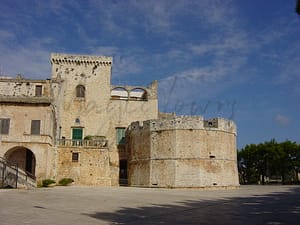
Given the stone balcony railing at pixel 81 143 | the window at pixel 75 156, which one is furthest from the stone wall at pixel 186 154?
the window at pixel 75 156

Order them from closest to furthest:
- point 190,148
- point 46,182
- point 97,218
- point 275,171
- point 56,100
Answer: point 97,218
point 46,182
point 190,148
point 56,100
point 275,171

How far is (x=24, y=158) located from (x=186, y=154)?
42.0 feet

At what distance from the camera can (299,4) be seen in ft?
30.2

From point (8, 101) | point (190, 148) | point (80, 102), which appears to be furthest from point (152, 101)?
point (8, 101)

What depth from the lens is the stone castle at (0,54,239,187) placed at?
25.7 metres

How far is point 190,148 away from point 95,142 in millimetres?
8378

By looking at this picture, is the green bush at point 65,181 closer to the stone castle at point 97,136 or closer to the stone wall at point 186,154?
the stone castle at point 97,136

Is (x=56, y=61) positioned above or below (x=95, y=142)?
above

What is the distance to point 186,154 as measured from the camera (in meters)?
27.5

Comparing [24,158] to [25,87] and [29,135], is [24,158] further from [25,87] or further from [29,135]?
[25,87]

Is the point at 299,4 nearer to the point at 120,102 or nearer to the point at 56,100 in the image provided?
the point at 56,100

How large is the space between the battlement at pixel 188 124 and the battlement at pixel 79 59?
369 inches

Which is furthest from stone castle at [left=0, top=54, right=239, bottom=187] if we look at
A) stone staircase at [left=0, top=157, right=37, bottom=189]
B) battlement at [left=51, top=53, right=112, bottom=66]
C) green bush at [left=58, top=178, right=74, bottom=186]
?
stone staircase at [left=0, top=157, right=37, bottom=189]

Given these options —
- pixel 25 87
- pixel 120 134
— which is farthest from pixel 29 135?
pixel 120 134
